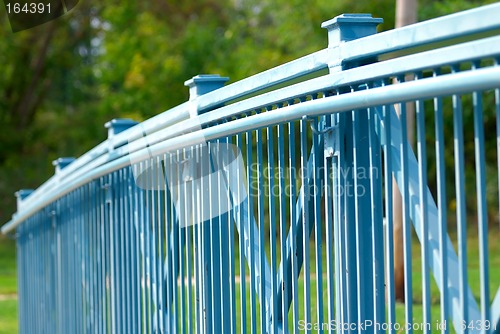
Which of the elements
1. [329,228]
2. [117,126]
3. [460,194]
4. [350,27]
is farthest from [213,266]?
[117,126]

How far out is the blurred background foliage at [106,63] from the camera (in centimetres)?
2883

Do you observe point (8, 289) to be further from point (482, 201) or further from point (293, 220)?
point (482, 201)

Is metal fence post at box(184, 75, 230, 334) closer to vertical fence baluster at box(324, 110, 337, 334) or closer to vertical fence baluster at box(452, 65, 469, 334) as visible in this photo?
vertical fence baluster at box(324, 110, 337, 334)

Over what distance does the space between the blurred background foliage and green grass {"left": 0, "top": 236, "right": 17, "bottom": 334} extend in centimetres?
289

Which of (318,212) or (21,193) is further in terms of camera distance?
(21,193)

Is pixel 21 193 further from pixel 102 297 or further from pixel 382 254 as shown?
pixel 382 254

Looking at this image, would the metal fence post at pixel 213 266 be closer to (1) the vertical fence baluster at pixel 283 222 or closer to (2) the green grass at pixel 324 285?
(2) the green grass at pixel 324 285

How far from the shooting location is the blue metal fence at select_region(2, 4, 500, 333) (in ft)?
7.14

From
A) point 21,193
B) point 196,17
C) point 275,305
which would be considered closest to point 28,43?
point 196,17

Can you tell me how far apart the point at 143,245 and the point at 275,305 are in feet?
5.14

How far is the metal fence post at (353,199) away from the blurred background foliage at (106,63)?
A: 70.2 ft

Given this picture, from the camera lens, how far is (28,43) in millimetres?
33906

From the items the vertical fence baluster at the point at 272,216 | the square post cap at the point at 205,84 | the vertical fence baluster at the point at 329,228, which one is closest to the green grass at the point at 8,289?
the square post cap at the point at 205,84

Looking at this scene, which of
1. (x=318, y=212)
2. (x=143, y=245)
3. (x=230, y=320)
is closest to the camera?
(x=318, y=212)
